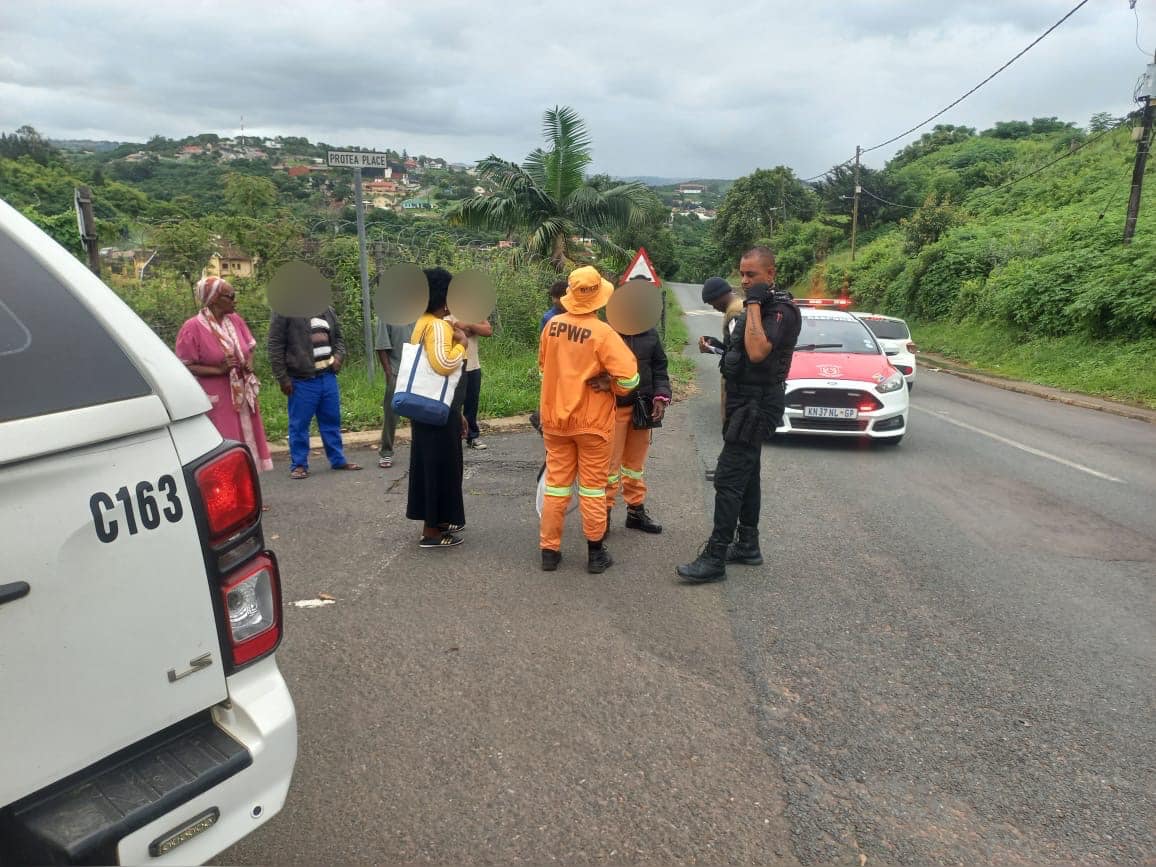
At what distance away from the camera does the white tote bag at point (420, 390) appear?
464 cm

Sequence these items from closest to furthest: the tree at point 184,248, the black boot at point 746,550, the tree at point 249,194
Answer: the black boot at point 746,550 < the tree at point 184,248 < the tree at point 249,194

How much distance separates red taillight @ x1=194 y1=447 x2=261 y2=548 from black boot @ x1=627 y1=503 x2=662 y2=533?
3798 mm

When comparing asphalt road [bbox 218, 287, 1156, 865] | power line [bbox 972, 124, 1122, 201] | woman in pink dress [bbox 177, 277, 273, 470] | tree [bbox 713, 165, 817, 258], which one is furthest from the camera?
tree [bbox 713, 165, 817, 258]

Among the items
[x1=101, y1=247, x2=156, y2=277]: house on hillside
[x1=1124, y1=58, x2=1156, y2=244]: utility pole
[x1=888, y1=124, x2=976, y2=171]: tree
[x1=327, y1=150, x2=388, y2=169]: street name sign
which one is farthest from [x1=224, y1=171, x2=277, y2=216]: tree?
[x1=888, y1=124, x2=976, y2=171]: tree

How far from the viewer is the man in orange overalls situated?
436cm

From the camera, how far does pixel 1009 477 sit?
746 centimetres

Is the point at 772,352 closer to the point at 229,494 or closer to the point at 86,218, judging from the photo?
the point at 229,494

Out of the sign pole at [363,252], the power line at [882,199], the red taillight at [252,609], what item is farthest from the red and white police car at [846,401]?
the power line at [882,199]

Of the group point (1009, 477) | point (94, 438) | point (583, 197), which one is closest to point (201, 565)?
point (94, 438)

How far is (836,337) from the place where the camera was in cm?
966

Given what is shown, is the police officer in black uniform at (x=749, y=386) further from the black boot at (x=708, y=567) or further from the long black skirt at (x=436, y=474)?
the long black skirt at (x=436, y=474)

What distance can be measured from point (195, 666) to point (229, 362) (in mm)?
4070

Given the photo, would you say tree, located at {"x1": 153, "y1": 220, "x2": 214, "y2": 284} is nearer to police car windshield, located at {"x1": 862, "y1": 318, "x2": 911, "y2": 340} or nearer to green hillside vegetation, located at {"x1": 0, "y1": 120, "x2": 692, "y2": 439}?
green hillside vegetation, located at {"x1": 0, "y1": 120, "x2": 692, "y2": 439}

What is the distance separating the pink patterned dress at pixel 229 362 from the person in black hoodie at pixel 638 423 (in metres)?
2.61
